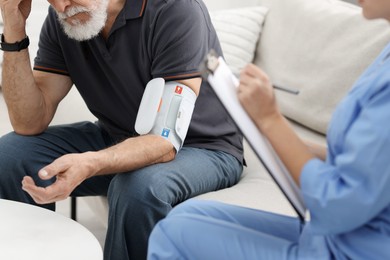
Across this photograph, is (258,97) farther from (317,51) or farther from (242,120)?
(317,51)

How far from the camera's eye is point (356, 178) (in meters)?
1.12

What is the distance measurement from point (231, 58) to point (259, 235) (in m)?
1.49

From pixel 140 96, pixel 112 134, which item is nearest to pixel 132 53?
pixel 140 96

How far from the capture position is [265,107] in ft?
3.98

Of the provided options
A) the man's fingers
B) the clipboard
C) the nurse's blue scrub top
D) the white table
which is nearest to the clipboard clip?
the clipboard

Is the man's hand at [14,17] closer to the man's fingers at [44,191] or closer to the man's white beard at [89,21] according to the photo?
the man's white beard at [89,21]

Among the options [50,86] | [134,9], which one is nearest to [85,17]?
[134,9]

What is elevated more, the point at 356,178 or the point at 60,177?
the point at 356,178

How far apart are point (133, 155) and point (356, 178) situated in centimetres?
80

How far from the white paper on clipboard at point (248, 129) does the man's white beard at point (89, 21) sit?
0.80 meters

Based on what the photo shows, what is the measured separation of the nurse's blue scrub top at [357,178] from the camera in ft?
3.62

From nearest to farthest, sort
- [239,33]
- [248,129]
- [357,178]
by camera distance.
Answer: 1. [357,178]
2. [248,129]
3. [239,33]

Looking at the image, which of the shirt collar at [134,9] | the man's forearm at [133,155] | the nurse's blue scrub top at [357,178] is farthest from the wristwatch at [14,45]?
the nurse's blue scrub top at [357,178]

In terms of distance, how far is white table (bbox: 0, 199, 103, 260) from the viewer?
146 cm
